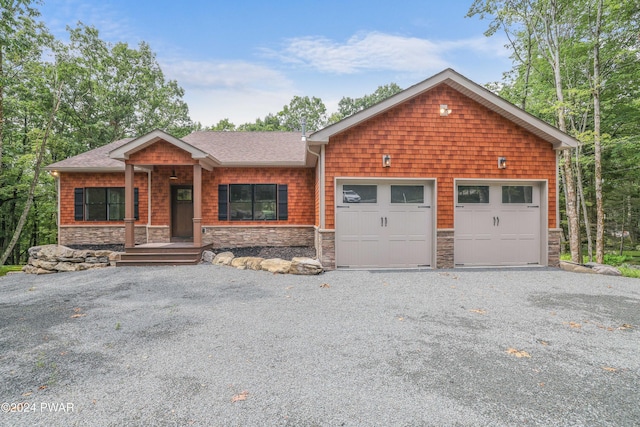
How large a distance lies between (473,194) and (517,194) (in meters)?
1.23

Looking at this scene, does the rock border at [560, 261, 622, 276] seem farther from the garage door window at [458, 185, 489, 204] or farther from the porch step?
the porch step

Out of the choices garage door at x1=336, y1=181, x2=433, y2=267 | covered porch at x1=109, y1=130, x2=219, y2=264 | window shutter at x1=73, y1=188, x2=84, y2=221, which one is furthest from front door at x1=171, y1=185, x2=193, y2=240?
garage door at x1=336, y1=181, x2=433, y2=267

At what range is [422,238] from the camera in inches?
303

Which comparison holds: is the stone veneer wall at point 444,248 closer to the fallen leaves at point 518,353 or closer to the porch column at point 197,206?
the fallen leaves at point 518,353

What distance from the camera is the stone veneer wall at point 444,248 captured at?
7574 mm

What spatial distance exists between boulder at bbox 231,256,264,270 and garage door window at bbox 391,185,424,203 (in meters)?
3.88

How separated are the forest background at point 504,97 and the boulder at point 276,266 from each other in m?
7.98

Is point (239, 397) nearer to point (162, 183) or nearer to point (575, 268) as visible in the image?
point (575, 268)

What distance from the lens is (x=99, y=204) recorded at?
1048 cm

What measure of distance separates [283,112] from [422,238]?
1040 inches

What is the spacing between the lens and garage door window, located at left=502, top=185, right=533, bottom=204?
784 centimetres

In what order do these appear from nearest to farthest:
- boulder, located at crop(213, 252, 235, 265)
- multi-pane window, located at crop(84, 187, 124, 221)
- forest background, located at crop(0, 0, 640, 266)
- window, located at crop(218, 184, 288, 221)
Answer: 1. boulder, located at crop(213, 252, 235, 265)
2. forest background, located at crop(0, 0, 640, 266)
3. window, located at crop(218, 184, 288, 221)
4. multi-pane window, located at crop(84, 187, 124, 221)

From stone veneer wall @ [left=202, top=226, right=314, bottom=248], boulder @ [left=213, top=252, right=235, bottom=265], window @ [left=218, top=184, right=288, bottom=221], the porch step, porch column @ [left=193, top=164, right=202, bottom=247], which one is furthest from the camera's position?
window @ [left=218, top=184, right=288, bottom=221]

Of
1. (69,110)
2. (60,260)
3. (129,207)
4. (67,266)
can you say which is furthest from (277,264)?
(69,110)
